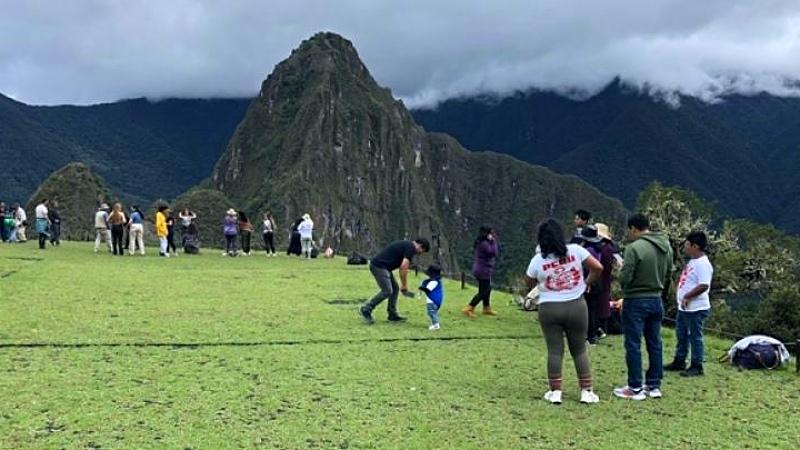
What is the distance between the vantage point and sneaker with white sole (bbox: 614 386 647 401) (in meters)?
7.91

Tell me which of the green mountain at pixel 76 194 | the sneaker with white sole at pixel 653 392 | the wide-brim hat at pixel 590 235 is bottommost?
the sneaker with white sole at pixel 653 392

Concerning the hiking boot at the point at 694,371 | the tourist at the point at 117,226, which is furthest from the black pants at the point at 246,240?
the hiking boot at the point at 694,371

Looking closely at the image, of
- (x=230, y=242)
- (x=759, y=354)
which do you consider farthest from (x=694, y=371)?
(x=230, y=242)

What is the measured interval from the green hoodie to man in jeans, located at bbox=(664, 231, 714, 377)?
4.27ft

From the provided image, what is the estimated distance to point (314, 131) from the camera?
148625 millimetres

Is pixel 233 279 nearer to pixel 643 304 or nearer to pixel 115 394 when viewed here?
pixel 115 394

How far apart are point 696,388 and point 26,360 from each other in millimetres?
7666

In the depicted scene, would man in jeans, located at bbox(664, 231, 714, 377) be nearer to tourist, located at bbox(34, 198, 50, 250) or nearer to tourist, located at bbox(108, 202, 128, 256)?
tourist, located at bbox(108, 202, 128, 256)

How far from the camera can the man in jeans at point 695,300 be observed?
9.11m

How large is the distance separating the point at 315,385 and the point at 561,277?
285cm

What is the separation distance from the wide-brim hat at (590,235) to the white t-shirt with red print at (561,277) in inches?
119

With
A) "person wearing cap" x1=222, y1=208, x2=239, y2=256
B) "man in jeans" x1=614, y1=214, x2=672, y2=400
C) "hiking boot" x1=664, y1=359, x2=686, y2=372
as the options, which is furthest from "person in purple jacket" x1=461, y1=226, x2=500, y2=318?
"person wearing cap" x1=222, y1=208, x2=239, y2=256

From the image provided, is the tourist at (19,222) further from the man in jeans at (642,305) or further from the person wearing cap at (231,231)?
the man in jeans at (642,305)

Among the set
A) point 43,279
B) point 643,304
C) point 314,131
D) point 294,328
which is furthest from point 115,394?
point 314,131
